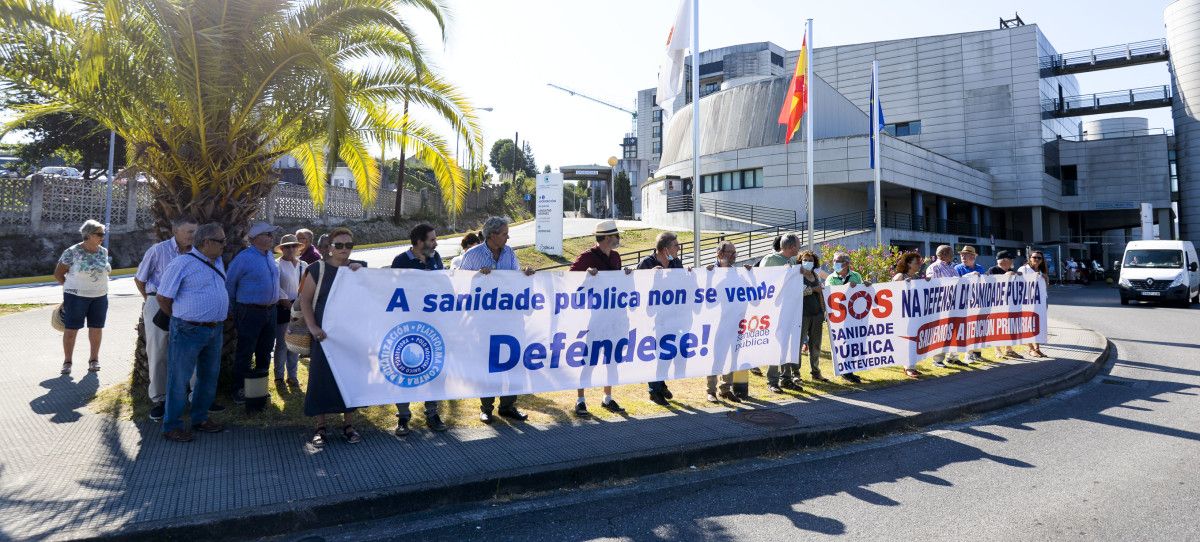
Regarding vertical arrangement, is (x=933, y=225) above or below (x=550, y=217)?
above

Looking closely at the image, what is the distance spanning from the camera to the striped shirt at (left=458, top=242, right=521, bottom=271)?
5.94m

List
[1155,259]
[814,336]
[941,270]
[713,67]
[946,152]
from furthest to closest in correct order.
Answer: [713,67] < [946,152] < [1155,259] < [941,270] < [814,336]

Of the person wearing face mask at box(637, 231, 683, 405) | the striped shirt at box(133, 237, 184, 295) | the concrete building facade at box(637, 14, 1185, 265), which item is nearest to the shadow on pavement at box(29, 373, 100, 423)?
the striped shirt at box(133, 237, 184, 295)

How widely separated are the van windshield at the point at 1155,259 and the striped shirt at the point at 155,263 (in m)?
25.9

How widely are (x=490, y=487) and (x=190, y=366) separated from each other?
2661 millimetres

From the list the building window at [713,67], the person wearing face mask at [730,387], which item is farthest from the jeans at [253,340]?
the building window at [713,67]

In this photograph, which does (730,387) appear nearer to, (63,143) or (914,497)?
(914,497)

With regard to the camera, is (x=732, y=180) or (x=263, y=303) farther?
(x=732, y=180)

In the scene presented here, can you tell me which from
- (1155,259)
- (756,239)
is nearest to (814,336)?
(1155,259)

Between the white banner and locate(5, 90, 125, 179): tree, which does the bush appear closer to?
the white banner

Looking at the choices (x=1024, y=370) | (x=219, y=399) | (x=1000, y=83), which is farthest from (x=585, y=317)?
(x=1000, y=83)

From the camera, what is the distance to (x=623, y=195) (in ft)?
246

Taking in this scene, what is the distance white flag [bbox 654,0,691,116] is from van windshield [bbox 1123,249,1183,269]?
1821cm

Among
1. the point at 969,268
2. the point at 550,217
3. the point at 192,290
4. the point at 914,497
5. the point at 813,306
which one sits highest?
the point at 550,217
